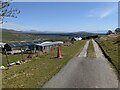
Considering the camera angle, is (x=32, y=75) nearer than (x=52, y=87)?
No

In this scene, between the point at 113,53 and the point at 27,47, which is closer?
the point at 113,53

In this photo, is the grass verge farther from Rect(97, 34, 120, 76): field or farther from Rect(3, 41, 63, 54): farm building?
Rect(3, 41, 63, 54): farm building

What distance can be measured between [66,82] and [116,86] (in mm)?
2628

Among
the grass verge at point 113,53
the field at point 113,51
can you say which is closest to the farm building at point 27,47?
the field at point 113,51

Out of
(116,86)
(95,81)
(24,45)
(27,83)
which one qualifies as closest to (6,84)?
(27,83)

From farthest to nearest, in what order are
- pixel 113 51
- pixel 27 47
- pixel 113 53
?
pixel 27 47 → pixel 113 51 → pixel 113 53

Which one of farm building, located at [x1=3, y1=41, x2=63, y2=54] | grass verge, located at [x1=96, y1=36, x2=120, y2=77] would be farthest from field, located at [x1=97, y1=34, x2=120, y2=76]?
farm building, located at [x1=3, y1=41, x2=63, y2=54]

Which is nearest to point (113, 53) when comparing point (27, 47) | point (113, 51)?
point (113, 51)

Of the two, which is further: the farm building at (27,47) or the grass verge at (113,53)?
the farm building at (27,47)

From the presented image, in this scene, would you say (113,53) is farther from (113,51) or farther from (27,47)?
(27,47)

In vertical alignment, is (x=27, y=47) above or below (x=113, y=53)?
below

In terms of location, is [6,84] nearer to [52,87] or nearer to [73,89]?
[52,87]

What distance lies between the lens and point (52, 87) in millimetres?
12070

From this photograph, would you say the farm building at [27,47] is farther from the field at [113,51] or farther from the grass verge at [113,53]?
the grass verge at [113,53]
